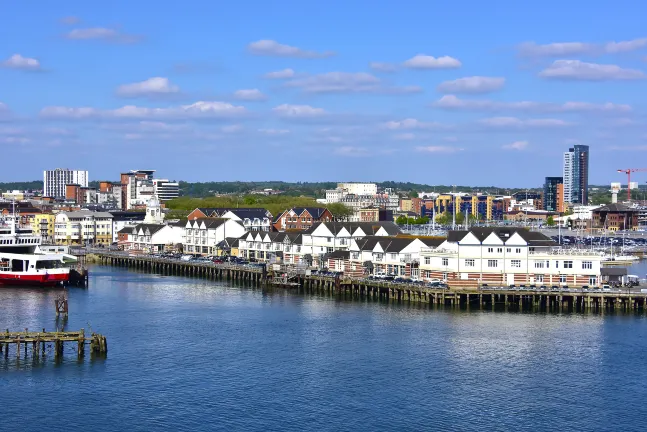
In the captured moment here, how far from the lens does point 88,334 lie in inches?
1361

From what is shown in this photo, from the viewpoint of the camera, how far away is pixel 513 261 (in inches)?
1809

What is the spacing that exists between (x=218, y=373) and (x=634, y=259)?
57.9 metres

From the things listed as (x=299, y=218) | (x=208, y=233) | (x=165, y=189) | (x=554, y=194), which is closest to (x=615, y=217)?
(x=554, y=194)

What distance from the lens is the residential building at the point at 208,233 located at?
7212cm

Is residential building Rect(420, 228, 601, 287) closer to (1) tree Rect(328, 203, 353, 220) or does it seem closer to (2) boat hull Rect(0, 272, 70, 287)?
(2) boat hull Rect(0, 272, 70, 287)

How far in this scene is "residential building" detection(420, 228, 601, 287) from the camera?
148 feet

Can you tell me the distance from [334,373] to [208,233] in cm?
4498

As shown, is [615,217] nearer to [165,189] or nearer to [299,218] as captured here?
[299,218]

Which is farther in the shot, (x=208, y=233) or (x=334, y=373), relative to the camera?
(x=208, y=233)

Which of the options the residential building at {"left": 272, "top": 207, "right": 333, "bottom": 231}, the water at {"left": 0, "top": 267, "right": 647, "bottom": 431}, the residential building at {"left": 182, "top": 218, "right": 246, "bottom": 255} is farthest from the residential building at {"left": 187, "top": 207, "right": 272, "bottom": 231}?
the water at {"left": 0, "top": 267, "right": 647, "bottom": 431}

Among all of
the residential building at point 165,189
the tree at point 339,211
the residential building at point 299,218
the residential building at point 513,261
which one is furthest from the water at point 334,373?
the residential building at point 165,189

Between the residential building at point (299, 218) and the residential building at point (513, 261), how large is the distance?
34.9 meters

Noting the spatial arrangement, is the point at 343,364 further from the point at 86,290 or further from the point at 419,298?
the point at 86,290

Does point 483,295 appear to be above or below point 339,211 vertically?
below
